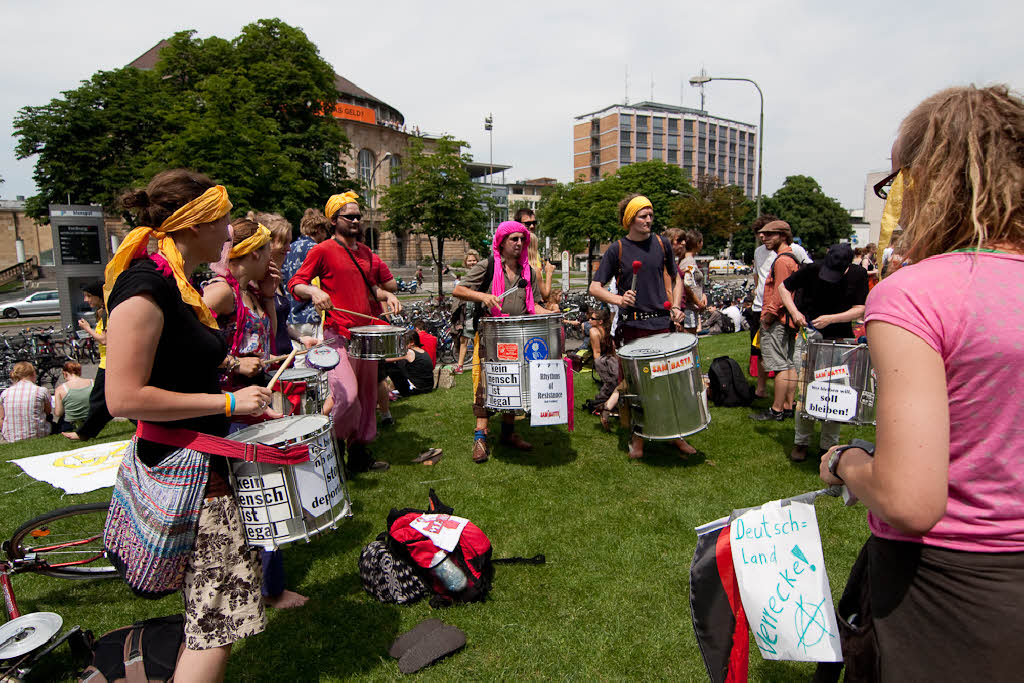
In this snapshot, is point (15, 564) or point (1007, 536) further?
point (15, 564)

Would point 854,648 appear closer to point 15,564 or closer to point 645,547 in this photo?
point 645,547

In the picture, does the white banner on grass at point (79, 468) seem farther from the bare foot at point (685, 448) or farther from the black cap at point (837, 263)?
the black cap at point (837, 263)

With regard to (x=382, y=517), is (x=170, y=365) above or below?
above

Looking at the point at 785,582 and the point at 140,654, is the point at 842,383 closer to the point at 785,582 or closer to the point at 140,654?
the point at 785,582

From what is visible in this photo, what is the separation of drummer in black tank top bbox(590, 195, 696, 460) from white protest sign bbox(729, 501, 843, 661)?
12.0ft

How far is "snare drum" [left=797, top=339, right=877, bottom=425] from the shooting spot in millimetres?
4348

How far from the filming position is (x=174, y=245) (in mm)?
2105

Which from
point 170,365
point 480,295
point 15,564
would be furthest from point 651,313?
point 15,564

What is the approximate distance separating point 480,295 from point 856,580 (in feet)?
13.1

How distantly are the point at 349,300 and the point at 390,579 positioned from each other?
2495 mm

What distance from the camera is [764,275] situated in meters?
7.20

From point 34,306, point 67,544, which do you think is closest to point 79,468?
point 67,544

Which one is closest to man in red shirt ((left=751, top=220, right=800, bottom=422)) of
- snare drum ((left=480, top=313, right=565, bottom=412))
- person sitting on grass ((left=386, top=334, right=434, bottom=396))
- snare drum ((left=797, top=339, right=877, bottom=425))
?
snare drum ((left=797, top=339, right=877, bottom=425))

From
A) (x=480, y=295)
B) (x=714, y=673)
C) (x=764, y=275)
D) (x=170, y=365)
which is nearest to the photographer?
(x=714, y=673)
